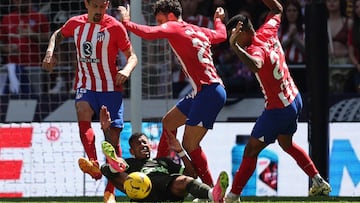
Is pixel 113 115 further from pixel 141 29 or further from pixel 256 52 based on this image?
pixel 256 52

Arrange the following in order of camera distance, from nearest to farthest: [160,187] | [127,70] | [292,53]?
[160,187] → [127,70] → [292,53]

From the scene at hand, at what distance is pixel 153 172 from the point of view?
11109 millimetres

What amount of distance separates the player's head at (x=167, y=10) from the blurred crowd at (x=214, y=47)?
17.2 ft

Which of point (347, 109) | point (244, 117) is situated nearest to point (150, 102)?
point (244, 117)

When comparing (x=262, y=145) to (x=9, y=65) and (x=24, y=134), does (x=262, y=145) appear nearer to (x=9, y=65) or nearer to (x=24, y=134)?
(x=24, y=134)

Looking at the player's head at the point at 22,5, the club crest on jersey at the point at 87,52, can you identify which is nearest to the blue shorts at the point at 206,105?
the club crest on jersey at the point at 87,52

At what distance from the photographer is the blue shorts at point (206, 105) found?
1209cm

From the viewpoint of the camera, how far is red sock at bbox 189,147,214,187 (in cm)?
1216

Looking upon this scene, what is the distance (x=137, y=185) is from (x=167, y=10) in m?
2.19

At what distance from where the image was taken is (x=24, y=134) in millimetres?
15539

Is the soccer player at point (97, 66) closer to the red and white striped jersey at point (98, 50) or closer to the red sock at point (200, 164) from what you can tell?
the red and white striped jersey at point (98, 50)

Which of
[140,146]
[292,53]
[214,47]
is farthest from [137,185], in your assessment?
[214,47]

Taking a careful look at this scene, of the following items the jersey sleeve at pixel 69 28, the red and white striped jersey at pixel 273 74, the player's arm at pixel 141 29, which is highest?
the player's arm at pixel 141 29

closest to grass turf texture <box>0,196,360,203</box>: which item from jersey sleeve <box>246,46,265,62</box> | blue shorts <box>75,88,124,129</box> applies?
blue shorts <box>75,88,124,129</box>
